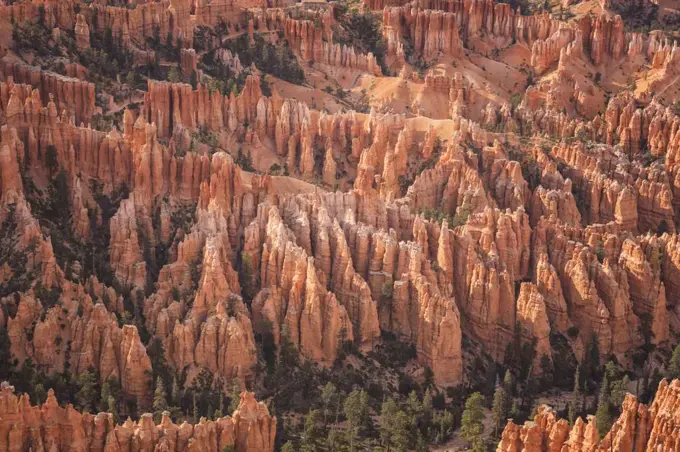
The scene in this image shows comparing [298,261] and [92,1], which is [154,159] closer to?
[298,261]

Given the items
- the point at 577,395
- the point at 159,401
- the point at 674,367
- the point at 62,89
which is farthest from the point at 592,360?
the point at 62,89

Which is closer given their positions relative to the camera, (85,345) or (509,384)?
(85,345)

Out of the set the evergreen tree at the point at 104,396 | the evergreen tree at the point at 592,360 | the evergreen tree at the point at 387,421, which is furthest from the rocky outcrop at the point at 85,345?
the evergreen tree at the point at 592,360

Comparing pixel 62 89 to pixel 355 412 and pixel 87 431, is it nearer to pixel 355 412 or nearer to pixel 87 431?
pixel 355 412

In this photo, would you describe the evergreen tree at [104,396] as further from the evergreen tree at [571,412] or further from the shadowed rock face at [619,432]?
the evergreen tree at [571,412]

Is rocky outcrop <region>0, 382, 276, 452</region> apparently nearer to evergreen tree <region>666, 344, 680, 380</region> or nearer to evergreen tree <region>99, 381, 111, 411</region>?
evergreen tree <region>99, 381, 111, 411</region>

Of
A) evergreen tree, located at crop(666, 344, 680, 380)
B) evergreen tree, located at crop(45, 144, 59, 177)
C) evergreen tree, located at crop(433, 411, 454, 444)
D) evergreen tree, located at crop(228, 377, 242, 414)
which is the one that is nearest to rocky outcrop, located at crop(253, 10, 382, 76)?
evergreen tree, located at crop(45, 144, 59, 177)
